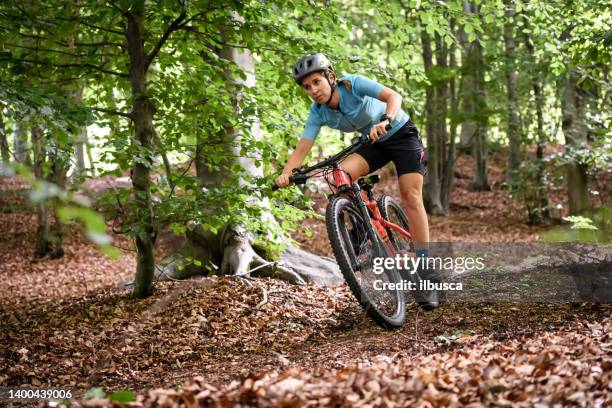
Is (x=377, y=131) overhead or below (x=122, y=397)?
overhead

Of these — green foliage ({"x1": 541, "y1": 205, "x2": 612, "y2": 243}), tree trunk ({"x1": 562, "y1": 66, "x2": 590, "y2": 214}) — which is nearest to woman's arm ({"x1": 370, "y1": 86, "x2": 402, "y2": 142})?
green foliage ({"x1": 541, "y1": 205, "x2": 612, "y2": 243})

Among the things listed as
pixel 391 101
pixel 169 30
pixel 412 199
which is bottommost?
pixel 412 199

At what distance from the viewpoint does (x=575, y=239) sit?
805 cm

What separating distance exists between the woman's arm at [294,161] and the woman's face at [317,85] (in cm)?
44

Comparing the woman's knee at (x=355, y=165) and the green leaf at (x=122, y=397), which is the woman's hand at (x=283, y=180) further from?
the green leaf at (x=122, y=397)

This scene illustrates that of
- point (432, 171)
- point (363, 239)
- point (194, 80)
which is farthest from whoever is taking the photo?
point (432, 171)

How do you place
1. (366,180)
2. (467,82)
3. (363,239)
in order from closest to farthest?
(363,239) < (366,180) < (467,82)

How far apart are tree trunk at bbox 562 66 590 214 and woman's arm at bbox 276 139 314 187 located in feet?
35.7

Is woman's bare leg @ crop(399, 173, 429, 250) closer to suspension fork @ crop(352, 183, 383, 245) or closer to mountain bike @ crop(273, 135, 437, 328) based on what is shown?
mountain bike @ crop(273, 135, 437, 328)

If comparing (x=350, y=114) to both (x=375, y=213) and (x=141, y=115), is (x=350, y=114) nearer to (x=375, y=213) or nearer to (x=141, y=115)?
(x=375, y=213)

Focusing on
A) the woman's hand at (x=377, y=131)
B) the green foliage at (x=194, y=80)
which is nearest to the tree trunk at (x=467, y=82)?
the green foliage at (x=194, y=80)

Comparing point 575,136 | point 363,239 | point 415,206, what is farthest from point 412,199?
point 575,136

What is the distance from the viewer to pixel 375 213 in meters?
5.57

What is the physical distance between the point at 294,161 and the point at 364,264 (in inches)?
42.3
